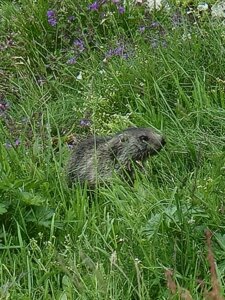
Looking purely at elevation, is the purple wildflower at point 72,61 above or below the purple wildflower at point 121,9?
below

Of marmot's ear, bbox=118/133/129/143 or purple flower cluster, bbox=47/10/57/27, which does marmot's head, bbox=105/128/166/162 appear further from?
purple flower cluster, bbox=47/10/57/27

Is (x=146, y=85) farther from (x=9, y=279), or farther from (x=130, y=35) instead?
(x=9, y=279)

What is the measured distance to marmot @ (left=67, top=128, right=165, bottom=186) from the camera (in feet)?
17.1

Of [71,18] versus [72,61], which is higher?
[71,18]

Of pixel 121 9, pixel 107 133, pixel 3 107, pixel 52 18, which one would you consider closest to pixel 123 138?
pixel 107 133

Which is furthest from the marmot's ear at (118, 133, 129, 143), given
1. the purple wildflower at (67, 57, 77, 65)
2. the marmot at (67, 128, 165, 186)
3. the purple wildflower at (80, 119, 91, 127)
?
the purple wildflower at (67, 57, 77, 65)

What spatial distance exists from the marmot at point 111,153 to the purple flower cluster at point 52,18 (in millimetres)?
1984

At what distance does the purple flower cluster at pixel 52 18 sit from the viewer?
23.4 feet

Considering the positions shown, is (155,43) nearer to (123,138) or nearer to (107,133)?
(107,133)

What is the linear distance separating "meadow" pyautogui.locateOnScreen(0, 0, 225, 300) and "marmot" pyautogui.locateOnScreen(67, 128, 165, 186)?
11 centimetres

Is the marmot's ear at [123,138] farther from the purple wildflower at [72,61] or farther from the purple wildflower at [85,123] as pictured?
the purple wildflower at [72,61]

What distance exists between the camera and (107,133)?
228 inches

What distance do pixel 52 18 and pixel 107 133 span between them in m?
1.76

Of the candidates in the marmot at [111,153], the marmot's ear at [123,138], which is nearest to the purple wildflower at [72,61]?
the marmot at [111,153]
